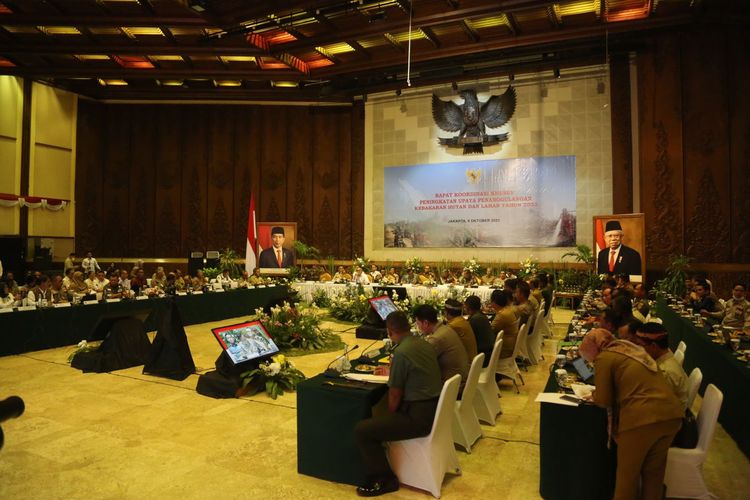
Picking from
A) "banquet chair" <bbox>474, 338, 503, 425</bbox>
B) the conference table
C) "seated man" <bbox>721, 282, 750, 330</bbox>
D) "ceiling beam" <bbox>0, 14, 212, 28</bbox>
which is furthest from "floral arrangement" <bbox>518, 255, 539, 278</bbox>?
"ceiling beam" <bbox>0, 14, 212, 28</bbox>

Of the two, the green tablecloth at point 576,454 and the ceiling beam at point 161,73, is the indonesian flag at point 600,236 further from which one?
the green tablecloth at point 576,454

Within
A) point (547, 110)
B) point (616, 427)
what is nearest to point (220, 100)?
point (547, 110)

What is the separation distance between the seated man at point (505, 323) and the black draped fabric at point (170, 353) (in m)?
3.70

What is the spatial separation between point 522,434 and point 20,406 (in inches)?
149

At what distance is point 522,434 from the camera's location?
13.6ft

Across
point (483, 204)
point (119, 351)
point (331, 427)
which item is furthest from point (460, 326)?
point (483, 204)

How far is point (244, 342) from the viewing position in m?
5.14

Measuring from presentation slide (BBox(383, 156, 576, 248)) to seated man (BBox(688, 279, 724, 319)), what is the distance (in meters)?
5.97

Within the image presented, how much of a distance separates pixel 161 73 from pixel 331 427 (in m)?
14.8

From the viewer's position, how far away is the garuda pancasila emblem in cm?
1453

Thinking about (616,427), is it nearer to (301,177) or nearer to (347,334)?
(347,334)

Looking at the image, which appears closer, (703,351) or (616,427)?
(616,427)

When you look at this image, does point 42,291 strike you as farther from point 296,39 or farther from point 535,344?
point 296,39

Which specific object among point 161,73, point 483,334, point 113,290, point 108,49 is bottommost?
point 483,334
